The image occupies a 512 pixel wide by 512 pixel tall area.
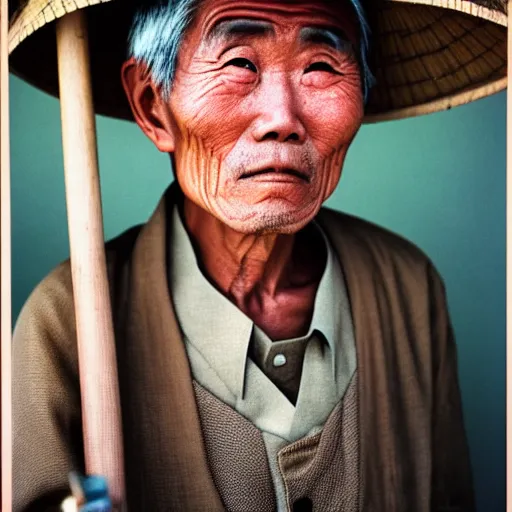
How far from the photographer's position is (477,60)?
240cm

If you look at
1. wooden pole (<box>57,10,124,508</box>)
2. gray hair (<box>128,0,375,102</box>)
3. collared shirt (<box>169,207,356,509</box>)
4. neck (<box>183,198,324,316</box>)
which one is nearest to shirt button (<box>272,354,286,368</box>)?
collared shirt (<box>169,207,356,509</box>)

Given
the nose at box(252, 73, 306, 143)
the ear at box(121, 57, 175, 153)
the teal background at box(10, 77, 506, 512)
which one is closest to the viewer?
the nose at box(252, 73, 306, 143)

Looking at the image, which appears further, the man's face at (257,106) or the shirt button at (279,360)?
the shirt button at (279,360)

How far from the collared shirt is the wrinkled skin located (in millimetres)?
136

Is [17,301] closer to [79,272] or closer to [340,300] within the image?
[79,272]

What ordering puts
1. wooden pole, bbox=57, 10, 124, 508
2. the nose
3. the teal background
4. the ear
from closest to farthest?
wooden pole, bbox=57, 10, 124, 508, the nose, the ear, the teal background

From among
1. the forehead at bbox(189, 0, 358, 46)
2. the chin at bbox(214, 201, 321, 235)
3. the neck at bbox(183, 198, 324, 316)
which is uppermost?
the forehead at bbox(189, 0, 358, 46)

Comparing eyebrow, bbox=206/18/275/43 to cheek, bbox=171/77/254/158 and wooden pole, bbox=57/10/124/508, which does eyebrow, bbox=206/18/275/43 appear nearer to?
cheek, bbox=171/77/254/158

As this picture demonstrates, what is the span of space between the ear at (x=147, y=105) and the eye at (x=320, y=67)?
337mm

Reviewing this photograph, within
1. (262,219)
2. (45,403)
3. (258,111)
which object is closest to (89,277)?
(45,403)

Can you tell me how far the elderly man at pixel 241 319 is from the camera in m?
2.14

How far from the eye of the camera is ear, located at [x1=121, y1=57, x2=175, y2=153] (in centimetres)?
224

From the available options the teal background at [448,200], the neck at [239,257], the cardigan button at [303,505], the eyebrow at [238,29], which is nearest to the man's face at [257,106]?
the eyebrow at [238,29]

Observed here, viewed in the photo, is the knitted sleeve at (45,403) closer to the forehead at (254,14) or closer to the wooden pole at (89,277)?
the wooden pole at (89,277)
